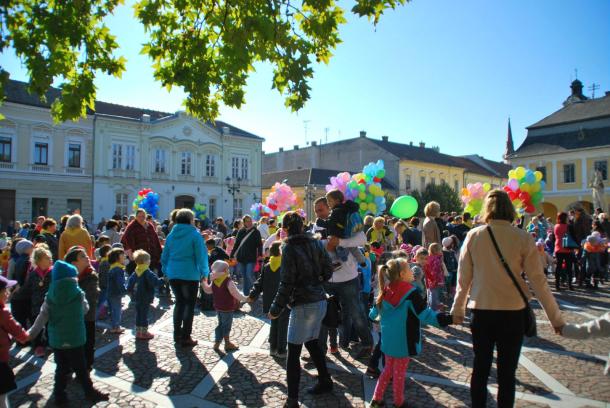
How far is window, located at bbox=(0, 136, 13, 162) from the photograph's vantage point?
28.6 metres

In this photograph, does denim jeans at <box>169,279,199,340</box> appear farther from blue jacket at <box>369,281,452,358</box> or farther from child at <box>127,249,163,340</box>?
blue jacket at <box>369,281,452,358</box>

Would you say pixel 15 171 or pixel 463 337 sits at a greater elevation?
pixel 15 171

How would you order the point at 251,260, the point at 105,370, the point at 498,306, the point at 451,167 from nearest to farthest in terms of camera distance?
the point at 498,306 → the point at 105,370 → the point at 251,260 → the point at 451,167

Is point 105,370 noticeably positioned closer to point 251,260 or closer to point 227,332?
point 227,332

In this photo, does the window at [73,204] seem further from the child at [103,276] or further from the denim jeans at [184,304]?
the denim jeans at [184,304]

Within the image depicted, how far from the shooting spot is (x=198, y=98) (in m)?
6.16

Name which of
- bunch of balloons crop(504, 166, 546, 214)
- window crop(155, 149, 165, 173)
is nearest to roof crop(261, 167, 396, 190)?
window crop(155, 149, 165, 173)

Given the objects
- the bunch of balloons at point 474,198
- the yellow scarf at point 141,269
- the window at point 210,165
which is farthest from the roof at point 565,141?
the yellow scarf at point 141,269

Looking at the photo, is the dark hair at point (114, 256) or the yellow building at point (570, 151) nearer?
the dark hair at point (114, 256)

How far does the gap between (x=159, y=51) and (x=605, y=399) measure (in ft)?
22.0

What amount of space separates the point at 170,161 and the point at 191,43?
31485 mm

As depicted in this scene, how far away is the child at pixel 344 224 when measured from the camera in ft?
16.4

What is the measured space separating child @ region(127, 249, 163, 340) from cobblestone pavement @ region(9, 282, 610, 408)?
18 centimetres

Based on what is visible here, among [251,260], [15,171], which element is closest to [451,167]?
[15,171]
